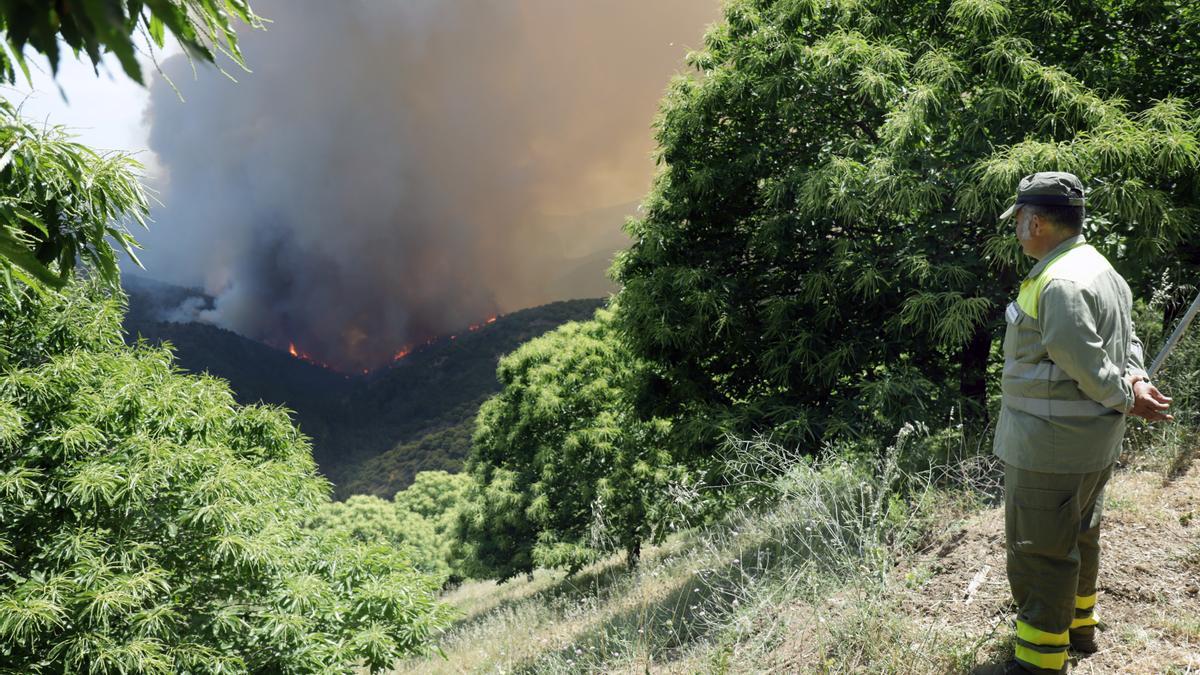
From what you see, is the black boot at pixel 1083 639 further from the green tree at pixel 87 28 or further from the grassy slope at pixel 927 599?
the green tree at pixel 87 28

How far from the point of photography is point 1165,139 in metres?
7.35

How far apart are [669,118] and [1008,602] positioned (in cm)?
867

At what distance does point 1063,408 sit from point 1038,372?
0.64 ft

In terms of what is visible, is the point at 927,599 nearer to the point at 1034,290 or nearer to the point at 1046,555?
the point at 1046,555

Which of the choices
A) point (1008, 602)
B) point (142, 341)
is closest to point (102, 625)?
point (142, 341)

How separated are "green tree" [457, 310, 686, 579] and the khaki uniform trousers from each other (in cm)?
1314

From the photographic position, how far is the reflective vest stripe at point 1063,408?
3289 millimetres

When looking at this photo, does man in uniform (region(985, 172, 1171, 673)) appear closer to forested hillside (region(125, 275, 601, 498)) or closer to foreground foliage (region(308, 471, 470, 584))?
foreground foliage (region(308, 471, 470, 584))

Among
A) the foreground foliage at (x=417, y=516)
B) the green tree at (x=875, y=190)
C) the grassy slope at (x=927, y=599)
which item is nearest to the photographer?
the grassy slope at (x=927, y=599)

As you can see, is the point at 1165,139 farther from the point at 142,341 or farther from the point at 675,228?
the point at 142,341

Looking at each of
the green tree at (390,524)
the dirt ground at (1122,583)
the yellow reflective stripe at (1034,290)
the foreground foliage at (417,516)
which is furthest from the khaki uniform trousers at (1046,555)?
the green tree at (390,524)

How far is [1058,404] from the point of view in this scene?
334 cm

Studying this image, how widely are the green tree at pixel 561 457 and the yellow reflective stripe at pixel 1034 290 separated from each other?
44.0 feet

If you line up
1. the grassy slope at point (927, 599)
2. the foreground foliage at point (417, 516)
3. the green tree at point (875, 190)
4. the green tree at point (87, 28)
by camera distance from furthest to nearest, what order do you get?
the foreground foliage at point (417, 516) → the green tree at point (875, 190) → the grassy slope at point (927, 599) → the green tree at point (87, 28)
